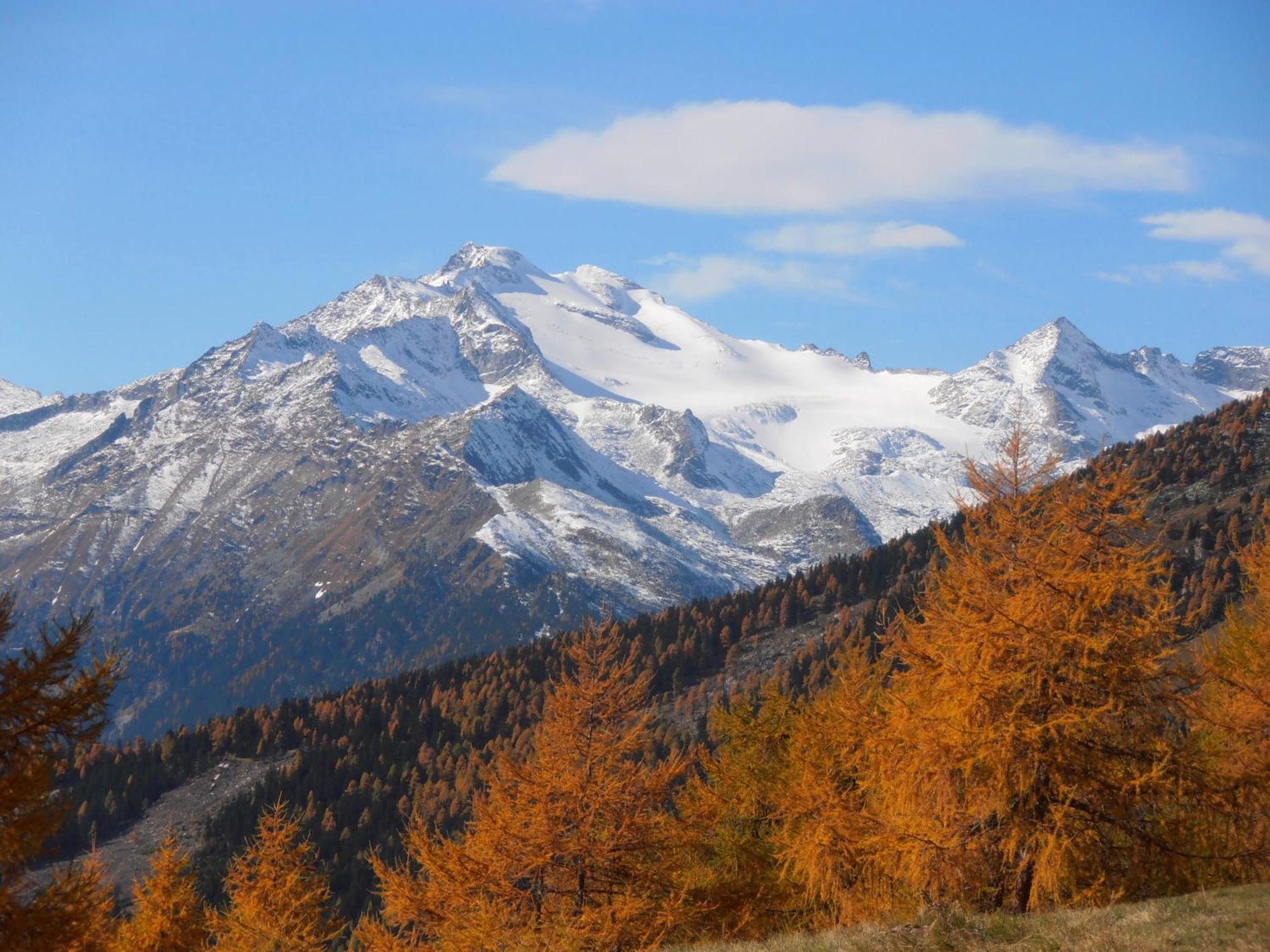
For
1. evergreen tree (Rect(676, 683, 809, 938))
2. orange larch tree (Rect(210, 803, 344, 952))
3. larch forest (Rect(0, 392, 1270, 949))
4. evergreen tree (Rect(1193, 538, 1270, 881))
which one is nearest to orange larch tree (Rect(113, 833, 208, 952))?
orange larch tree (Rect(210, 803, 344, 952))

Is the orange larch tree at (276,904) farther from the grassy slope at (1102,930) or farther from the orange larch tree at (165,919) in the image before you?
the grassy slope at (1102,930)

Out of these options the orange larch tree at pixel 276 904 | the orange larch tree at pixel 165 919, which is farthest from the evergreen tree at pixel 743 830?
the orange larch tree at pixel 165 919

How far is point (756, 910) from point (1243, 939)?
21232 mm

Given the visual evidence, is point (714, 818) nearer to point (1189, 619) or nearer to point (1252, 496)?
point (1189, 619)

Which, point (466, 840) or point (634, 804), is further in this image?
point (466, 840)

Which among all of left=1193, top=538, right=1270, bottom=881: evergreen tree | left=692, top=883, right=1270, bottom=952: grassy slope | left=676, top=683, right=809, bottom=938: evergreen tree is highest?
left=1193, top=538, right=1270, bottom=881: evergreen tree

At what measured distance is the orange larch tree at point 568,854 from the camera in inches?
1200

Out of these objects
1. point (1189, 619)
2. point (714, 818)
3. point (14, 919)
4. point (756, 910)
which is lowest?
point (756, 910)

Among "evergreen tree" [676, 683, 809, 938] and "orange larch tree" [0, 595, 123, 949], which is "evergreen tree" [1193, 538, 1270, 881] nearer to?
"evergreen tree" [676, 683, 809, 938]

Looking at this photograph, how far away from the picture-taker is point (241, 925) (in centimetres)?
5191

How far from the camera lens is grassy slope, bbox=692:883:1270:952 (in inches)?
707

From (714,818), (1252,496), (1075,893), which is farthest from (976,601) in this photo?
(1252,496)

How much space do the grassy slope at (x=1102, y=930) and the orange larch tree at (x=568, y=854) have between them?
32.5ft

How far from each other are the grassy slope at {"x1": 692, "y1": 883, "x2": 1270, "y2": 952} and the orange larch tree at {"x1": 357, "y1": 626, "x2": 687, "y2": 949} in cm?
992
